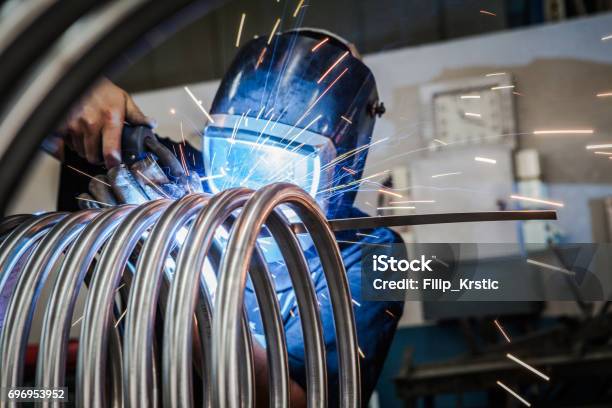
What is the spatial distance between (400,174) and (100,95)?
A: 63 centimetres

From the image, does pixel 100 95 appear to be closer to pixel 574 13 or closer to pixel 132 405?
pixel 132 405

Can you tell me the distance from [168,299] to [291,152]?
0.53 m

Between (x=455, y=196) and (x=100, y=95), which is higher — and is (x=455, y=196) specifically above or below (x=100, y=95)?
below

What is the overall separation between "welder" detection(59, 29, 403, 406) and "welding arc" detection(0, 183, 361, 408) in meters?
0.29

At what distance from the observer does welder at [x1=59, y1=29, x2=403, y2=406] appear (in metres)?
1.12

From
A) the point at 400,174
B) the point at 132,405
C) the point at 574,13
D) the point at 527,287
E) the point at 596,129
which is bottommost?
the point at 132,405

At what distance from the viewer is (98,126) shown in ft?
3.97

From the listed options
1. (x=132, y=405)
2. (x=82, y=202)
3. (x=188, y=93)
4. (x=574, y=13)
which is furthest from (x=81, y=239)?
(x=574, y=13)

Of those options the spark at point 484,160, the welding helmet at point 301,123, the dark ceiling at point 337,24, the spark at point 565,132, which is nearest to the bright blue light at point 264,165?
the welding helmet at point 301,123

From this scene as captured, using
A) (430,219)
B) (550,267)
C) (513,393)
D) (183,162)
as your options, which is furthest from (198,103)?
(513,393)

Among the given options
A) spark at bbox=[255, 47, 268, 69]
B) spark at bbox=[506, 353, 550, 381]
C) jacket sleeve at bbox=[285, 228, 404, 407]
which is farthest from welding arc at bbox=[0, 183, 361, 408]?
spark at bbox=[506, 353, 550, 381]

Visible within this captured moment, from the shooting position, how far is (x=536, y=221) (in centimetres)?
115

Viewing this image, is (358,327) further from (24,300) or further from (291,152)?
(24,300)

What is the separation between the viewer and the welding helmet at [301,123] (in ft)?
3.69
